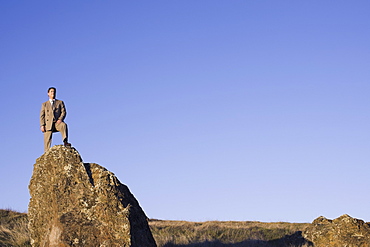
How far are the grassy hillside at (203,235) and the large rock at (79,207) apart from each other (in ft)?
14.8

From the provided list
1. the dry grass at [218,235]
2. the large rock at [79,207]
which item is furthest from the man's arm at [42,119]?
the dry grass at [218,235]

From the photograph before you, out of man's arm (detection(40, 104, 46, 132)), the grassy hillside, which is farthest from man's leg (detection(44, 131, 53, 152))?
the grassy hillside

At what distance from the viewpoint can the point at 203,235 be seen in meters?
21.8

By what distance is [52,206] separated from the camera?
485 inches

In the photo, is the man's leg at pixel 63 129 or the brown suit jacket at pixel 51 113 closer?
the man's leg at pixel 63 129

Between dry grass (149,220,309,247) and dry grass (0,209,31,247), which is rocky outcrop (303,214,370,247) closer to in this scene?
dry grass (149,220,309,247)

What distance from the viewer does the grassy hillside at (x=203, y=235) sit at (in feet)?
59.7

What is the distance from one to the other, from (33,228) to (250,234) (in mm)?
13207

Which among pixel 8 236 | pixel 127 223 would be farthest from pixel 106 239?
pixel 8 236

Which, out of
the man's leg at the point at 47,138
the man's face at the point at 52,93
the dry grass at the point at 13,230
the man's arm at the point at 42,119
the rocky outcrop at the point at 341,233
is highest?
the man's face at the point at 52,93

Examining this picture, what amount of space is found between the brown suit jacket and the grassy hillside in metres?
4.51

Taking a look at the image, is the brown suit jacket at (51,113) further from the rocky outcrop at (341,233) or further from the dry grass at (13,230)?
the rocky outcrop at (341,233)

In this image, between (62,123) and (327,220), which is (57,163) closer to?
(62,123)

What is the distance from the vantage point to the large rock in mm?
11391
